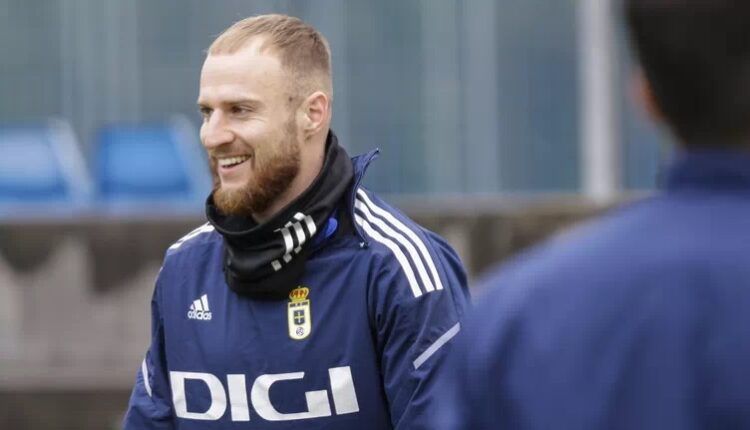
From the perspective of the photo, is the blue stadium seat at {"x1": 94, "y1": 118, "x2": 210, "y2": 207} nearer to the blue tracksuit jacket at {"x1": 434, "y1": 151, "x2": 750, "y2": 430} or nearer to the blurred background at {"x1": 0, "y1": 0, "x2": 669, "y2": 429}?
the blurred background at {"x1": 0, "y1": 0, "x2": 669, "y2": 429}

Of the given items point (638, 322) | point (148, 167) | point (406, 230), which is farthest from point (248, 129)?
point (148, 167)

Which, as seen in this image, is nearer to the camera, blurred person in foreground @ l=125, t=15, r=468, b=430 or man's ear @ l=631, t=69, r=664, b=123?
man's ear @ l=631, t=69, r=664, b=123

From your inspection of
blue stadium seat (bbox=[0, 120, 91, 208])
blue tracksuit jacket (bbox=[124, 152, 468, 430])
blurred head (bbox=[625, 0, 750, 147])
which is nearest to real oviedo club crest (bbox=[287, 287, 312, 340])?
blue tracksuit jacket (bbox=[124, 152, 468, 430])

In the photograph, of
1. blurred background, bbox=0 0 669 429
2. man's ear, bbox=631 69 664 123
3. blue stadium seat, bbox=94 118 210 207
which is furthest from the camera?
blurred background, bbox=0 0 669 429

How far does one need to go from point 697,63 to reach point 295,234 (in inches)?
92.9

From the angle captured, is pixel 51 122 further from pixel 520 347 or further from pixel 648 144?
pixel 520 347

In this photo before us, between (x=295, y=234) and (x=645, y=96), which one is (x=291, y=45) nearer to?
(x=295, y=234)

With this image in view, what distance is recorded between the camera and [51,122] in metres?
15.1

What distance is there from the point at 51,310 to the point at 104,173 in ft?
13.3

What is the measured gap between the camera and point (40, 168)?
14438mm

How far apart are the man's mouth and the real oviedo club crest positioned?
0.35 m

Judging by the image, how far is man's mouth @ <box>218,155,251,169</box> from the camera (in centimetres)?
458

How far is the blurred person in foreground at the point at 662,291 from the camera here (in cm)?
221

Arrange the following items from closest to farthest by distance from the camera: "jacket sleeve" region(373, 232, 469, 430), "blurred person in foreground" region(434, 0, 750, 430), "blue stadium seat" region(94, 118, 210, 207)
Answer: "blurred person in foreground" region(434, 0, 750, 430)
"jacket sleeve" region(373, 232, 469, 430)
"blue stadium seat" region(94, 118, 210, 207)
